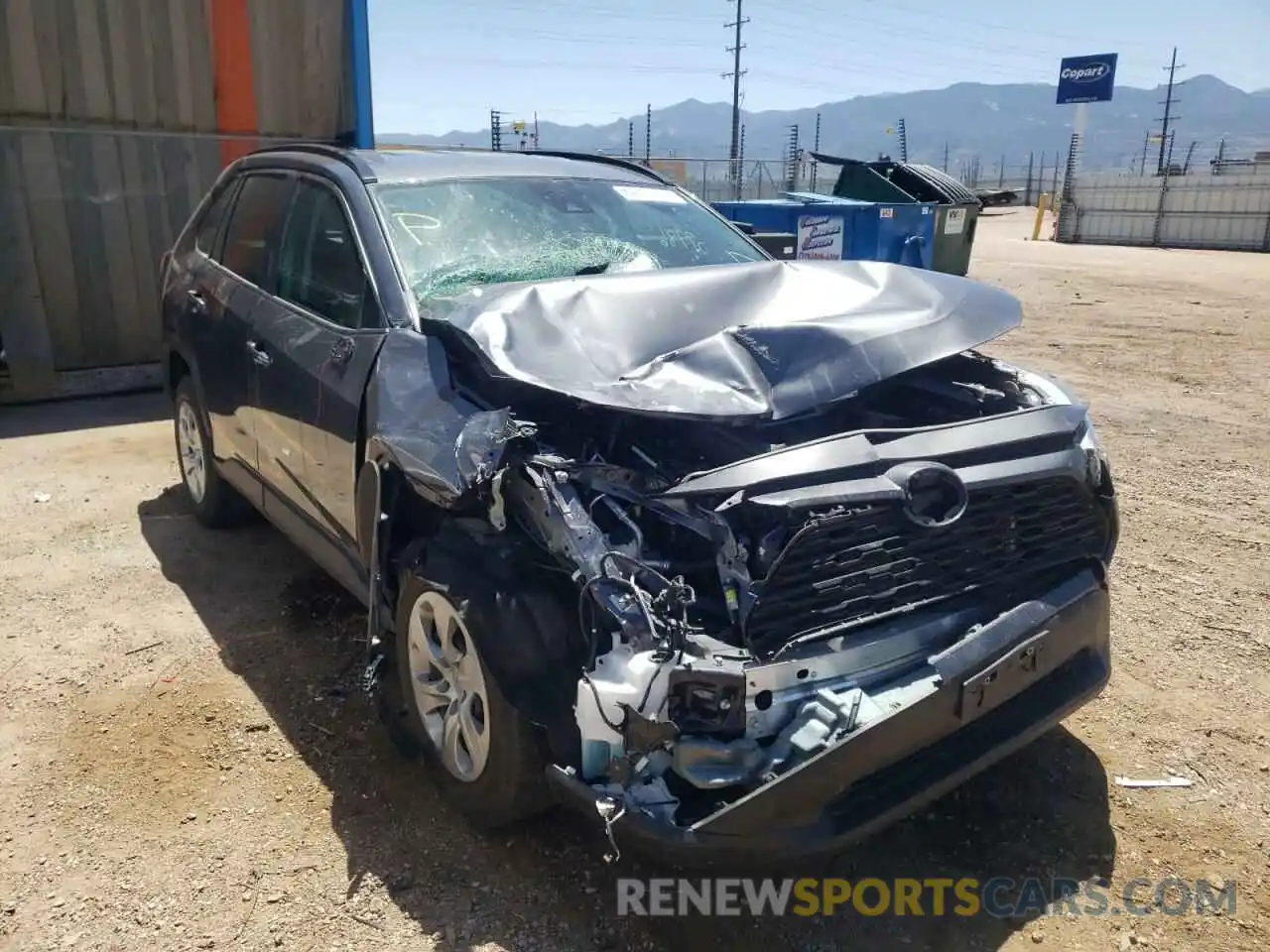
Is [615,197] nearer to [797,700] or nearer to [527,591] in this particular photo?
[527,591]

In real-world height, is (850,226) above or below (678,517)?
above

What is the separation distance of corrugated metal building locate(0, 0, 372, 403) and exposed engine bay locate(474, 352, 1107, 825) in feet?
22.2

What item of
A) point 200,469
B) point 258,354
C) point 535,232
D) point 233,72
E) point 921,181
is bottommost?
point 200,469

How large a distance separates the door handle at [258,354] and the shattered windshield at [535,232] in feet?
2.40

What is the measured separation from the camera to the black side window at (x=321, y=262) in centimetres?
339

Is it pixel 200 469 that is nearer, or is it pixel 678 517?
pixel 678 517

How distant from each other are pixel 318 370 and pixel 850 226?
940 centimetres

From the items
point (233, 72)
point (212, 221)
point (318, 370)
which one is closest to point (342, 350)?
point (318, 370)

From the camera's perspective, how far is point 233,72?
8.34 metres

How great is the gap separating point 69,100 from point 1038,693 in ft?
26.8

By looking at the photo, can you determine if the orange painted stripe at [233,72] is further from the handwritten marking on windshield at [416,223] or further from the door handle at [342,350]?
the door handle at [342,350]

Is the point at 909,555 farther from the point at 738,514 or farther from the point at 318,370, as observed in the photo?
the point at 318,370

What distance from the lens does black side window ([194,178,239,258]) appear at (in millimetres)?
4664

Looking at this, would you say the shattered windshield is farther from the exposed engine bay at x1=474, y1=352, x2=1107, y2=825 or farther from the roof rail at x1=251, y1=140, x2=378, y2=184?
the exposed engine bay at x1=474, y1=352, x2=1107, y2=825
